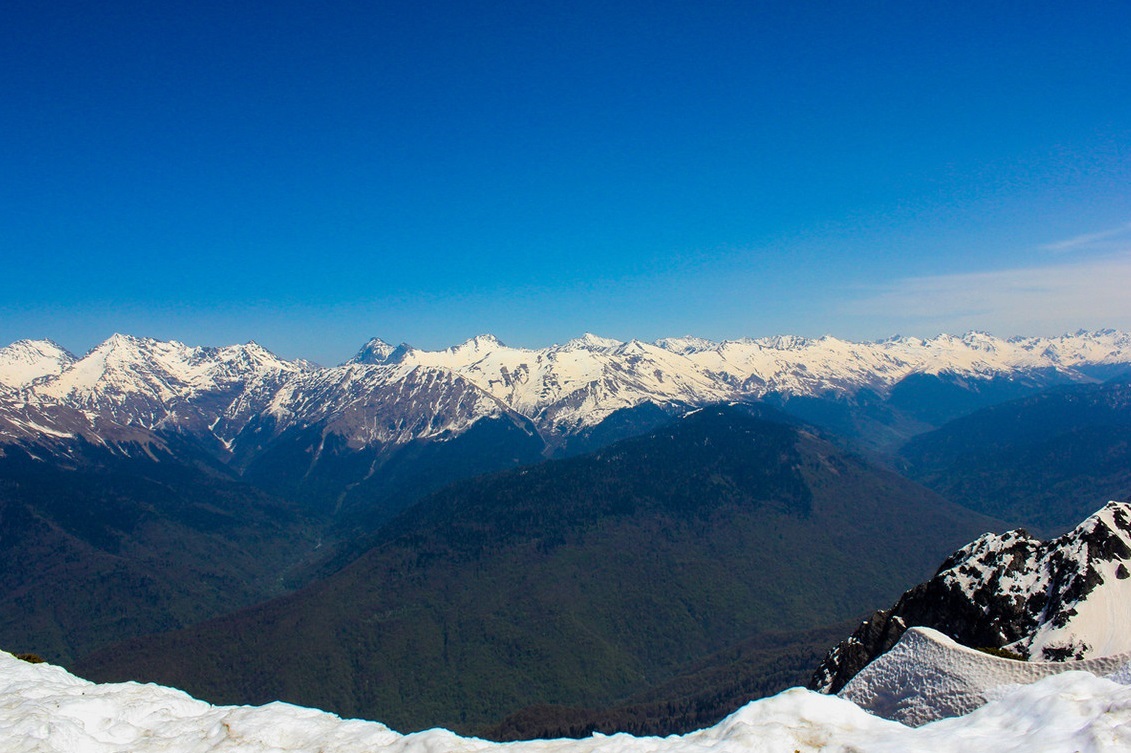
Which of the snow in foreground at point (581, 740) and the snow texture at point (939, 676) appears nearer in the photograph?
the snow in foreground at point (581, 740)

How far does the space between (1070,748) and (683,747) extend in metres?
12.1

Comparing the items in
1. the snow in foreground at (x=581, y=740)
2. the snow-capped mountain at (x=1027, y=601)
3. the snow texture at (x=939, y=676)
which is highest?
the snow in foreground at (x=581, y=740)

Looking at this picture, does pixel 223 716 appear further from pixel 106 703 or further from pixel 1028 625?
pixel 1028 625

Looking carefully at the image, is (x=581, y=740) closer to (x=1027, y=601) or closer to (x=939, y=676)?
(x=939, y=676)

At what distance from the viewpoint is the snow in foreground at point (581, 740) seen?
64.9 ft

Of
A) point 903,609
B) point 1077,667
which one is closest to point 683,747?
point 1077,667

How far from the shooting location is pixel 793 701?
2447 centimetres

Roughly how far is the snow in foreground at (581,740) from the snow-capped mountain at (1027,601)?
2434 cm

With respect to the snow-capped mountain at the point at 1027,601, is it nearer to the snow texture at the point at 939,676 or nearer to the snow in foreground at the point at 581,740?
the snow texture at the point at 939,676

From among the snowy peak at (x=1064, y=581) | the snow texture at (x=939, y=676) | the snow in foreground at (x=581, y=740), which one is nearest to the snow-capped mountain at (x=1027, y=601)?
the snowy peak at (x=1064, y=581)

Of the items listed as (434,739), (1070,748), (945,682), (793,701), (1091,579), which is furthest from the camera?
(1091,579)

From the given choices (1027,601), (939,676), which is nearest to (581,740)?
(939,676)

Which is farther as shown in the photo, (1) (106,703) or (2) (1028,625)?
(2) (1028,625)

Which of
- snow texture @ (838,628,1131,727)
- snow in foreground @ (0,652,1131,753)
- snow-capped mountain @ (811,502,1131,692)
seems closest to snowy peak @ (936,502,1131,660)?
snow-capped mountain @ (811,502,1131,692)
